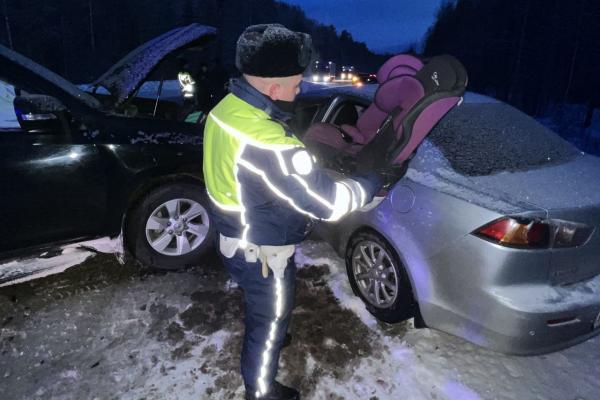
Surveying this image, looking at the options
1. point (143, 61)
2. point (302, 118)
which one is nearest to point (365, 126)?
point (302, 118)

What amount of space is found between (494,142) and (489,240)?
3.11ft

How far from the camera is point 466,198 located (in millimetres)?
2105

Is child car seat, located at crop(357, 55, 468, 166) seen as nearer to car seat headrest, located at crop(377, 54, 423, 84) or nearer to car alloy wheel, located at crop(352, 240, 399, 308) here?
car seat headrest, located at crop(377, 54, 423, 84)

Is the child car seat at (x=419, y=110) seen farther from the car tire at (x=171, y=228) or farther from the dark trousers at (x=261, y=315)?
the car tire at (x=171, y=228)

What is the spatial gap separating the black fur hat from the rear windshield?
129 centimetres

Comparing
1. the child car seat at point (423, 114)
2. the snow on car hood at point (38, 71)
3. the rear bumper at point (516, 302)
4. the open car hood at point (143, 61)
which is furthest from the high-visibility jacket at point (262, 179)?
the open car hood at point (143, 61)

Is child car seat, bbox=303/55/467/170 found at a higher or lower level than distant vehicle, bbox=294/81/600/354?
higher

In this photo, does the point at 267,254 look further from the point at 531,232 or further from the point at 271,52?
the point at 531,232

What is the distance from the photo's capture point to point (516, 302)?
1.98 meters

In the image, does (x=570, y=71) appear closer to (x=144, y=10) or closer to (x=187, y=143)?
(x=187, y=143)

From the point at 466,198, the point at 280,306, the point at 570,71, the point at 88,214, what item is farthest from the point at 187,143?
the point at 570,71

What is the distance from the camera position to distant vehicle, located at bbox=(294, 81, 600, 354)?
6.52 feet

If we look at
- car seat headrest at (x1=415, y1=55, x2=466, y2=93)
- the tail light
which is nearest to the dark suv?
car seat headrest at (x1=415, y1=55, x2=466, y2=93)

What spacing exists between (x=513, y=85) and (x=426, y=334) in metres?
31.4
